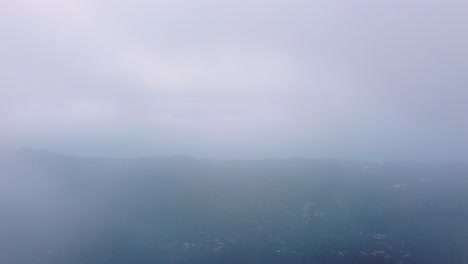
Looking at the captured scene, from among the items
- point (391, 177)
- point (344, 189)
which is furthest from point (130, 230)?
point (391, 177)

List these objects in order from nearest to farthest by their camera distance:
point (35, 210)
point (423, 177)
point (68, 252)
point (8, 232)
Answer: point (68, 252)
point (8, 232)
point (35, 210)
point (423, 177)

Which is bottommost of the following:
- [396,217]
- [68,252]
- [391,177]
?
[68,252]

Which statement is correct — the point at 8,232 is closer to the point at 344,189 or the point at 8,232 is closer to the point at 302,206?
the point at 302,206

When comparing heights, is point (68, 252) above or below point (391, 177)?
below

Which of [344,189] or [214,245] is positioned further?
[344,189]

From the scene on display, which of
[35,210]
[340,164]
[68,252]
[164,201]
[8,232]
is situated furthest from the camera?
[340,164]

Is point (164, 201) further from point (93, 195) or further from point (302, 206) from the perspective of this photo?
point (302, 206)
